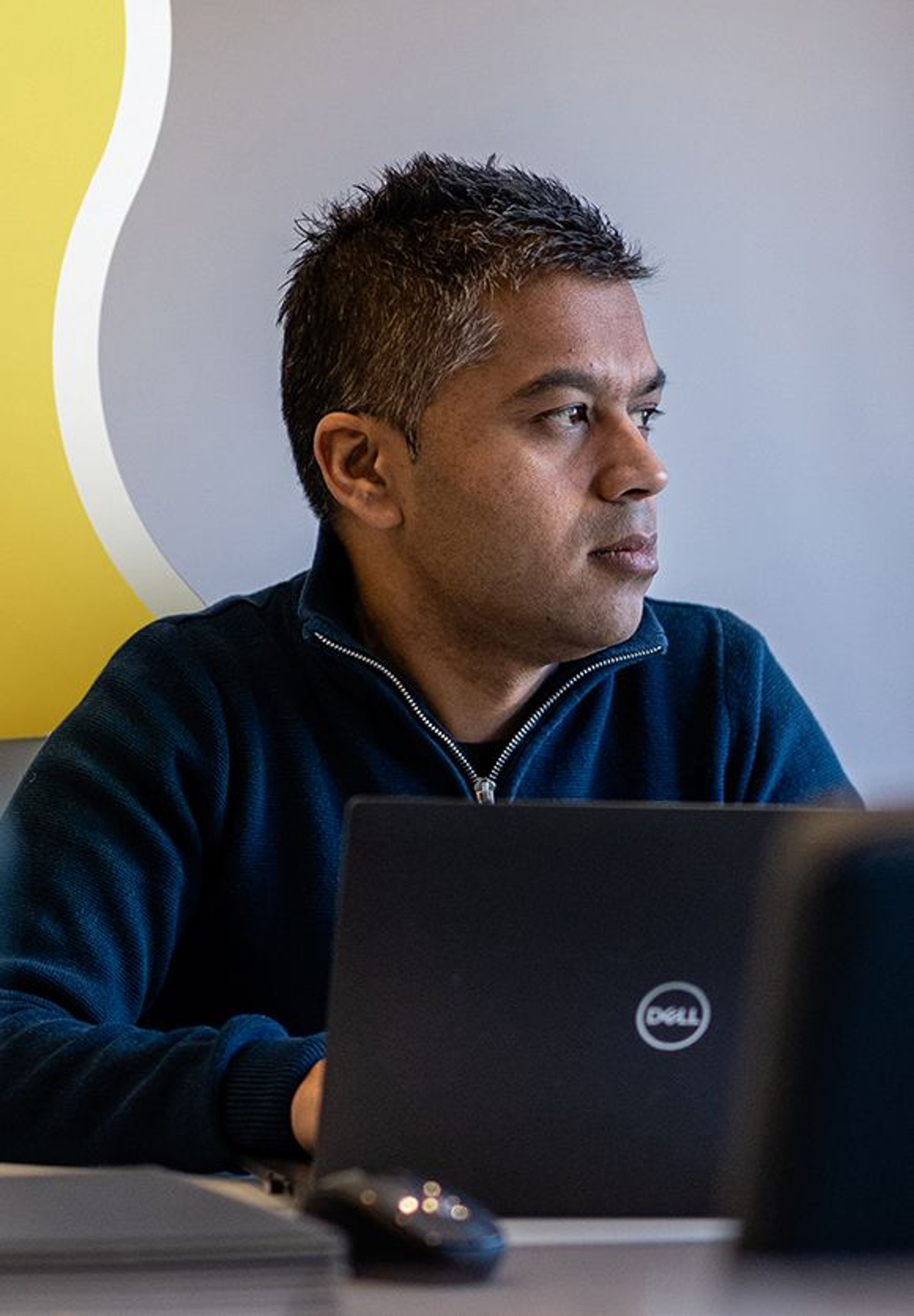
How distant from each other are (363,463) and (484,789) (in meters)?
0.37

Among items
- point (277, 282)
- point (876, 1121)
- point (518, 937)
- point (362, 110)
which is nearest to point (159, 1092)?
point (518, 937)

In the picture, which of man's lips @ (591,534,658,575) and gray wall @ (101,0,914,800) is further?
gray wall @ (101,0,914,800)

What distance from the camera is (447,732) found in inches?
74.1

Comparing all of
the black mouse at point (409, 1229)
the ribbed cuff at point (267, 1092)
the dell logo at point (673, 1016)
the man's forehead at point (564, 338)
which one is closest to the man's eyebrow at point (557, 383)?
the man's forehead at point (564, 338)

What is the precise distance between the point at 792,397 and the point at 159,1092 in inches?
58.4

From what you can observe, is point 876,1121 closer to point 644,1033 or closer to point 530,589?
point 644,1033

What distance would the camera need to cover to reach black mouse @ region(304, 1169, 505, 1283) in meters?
0.92

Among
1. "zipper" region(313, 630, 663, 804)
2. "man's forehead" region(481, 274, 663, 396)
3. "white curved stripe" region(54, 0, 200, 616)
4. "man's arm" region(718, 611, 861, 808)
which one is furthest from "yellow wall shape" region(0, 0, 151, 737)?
"man's arm" region(718, 611, 861, 808)

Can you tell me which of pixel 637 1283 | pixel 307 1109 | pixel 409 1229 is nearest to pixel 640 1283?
pixel 637 1283

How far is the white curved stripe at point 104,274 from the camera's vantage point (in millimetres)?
2240

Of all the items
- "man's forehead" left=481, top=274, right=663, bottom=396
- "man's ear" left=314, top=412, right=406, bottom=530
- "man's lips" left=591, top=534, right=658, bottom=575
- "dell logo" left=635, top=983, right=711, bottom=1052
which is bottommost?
"dell logo" left=635, top=983, right=711, bottom=1052

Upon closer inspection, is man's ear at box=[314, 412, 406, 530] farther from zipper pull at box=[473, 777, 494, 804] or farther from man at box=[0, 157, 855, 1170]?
zipper pull at box=[473, 777, 494, 804]

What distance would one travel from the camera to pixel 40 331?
2.23 m

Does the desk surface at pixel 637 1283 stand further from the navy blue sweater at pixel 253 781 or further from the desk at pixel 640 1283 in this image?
the navy blue sweater at pixel 253 781
